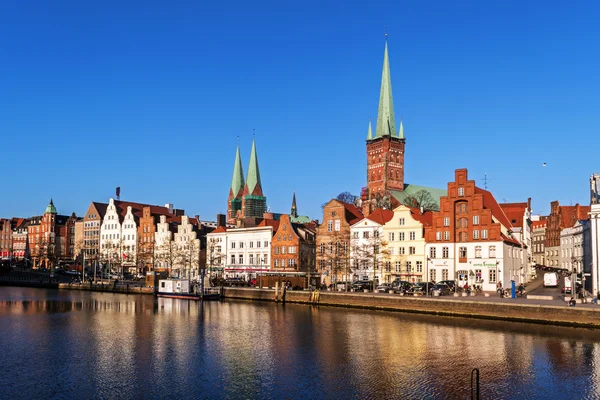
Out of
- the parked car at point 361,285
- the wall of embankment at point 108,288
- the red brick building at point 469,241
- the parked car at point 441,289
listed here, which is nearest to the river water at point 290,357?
the parked car at point 441,289

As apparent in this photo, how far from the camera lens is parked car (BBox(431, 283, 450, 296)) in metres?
72.9

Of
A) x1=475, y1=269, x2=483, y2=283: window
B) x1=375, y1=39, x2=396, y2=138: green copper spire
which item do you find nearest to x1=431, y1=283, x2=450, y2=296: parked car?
x1=475, y1=269, x2=483, y2=283: window

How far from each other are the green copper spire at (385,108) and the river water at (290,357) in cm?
12333

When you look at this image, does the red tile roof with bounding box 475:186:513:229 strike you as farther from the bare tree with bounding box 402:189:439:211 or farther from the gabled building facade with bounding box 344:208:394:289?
the bare tree with bounding box 402:189:439:211

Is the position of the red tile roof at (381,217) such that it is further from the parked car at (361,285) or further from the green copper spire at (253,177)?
the green copper spire at (253,177)

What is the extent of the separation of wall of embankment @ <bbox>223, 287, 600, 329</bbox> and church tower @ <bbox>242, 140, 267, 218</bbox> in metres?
102

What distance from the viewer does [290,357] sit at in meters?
41.5

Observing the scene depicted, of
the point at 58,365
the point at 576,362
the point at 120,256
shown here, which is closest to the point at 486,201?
the point at 576,362

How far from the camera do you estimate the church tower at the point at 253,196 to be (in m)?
187

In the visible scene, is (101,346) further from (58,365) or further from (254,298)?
(254,298)

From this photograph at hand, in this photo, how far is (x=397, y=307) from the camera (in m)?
67.9

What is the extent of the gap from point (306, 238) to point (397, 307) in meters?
41.8

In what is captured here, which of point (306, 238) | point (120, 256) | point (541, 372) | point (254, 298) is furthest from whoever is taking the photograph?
point (120, 256)

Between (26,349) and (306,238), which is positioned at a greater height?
(306,238)
